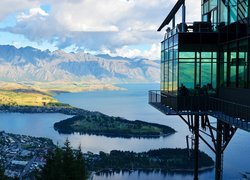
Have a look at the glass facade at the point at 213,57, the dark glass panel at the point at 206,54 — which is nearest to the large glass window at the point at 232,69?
the glass facade at the point at 213,57

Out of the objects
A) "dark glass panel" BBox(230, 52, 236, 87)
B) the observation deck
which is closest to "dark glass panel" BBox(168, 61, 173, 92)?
the observation deck

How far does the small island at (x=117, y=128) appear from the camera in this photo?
536ft

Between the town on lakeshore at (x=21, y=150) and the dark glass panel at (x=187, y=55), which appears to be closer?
the dark glass panel at (x=187, y=55)

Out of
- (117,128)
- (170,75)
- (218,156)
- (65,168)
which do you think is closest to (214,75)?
(170,75)

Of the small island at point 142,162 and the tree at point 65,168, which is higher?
the tree at point 65,168

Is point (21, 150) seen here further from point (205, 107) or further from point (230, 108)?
point (230, 108)

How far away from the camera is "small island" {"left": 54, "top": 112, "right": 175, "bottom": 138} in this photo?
536 feet

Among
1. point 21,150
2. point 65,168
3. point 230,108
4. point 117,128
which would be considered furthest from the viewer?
point 117,128

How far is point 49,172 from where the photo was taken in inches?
830

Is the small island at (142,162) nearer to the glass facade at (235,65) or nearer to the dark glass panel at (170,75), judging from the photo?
the dark glass panel at (170,75)

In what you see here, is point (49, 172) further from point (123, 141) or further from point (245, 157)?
point (123, 141)

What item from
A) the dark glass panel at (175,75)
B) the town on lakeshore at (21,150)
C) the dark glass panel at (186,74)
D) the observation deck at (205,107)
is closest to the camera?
the observation deck at (205,107)

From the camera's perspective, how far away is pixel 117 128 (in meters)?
177

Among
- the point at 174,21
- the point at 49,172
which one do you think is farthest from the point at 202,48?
the point at 49,172
